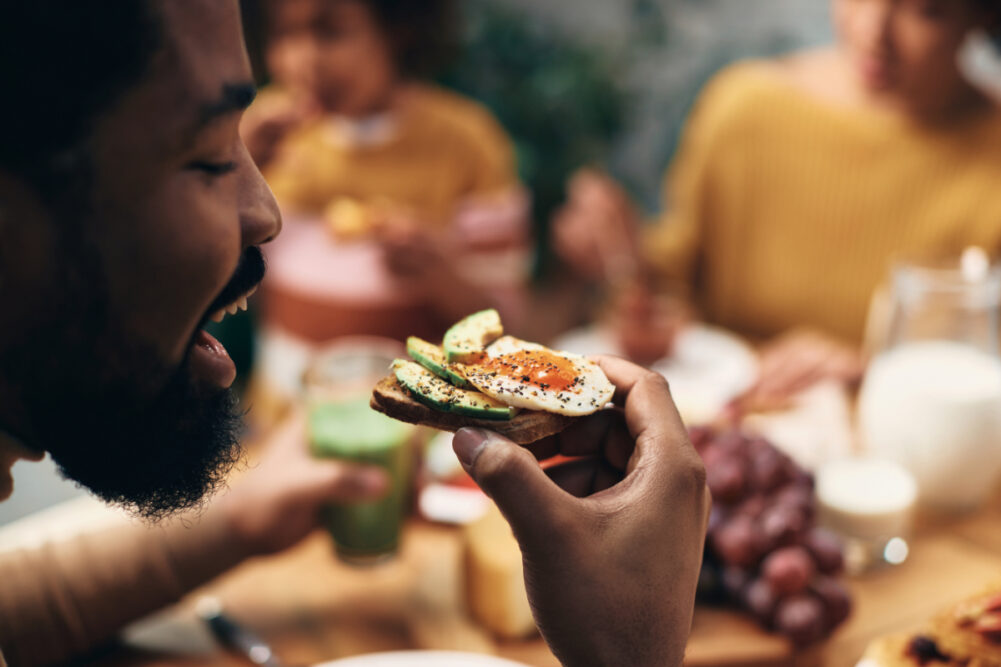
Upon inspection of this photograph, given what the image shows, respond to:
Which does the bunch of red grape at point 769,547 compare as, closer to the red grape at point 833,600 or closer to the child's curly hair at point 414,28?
the red grape at point 833,600

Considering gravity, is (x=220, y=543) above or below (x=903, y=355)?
below

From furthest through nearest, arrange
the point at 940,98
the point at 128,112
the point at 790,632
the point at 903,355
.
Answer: the point at 940,98, the point at 903,355, the point at 790,632, the point at 128,112

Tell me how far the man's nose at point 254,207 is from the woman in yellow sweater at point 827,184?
1.20m

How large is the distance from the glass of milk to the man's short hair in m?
0.89

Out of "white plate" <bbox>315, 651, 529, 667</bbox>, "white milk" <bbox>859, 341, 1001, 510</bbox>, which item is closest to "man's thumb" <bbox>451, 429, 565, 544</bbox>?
"white plate" <bbox>315, 651, 529, 667</bbox>

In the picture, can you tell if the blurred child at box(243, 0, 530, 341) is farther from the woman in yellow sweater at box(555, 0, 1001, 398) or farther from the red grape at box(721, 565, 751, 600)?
the red grape at box(721, 565, 751, 600)

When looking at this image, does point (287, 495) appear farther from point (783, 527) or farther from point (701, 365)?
point (701, 365)

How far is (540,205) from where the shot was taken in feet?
9.48

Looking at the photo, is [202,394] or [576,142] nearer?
[202,394]

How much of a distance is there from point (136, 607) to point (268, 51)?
1.24 meters

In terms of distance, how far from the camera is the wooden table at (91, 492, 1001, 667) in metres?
0.77

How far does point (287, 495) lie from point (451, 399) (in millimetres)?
485

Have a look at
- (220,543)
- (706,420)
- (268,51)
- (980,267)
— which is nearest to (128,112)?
(220,543)

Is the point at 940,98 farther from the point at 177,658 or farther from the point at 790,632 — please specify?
the point at 177,658
